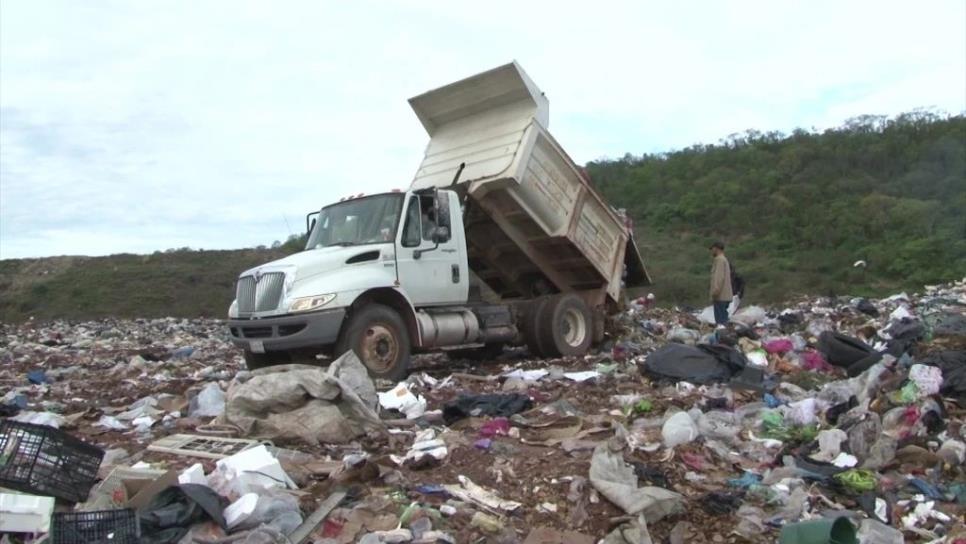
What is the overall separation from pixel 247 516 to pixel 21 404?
14.2 feet

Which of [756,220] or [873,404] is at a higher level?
[756,220]

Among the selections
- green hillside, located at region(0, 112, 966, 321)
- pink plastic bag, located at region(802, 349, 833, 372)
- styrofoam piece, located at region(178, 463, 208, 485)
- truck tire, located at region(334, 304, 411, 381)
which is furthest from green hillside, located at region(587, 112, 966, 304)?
styrofoam piece, located at region(178, 463, 208, 485)

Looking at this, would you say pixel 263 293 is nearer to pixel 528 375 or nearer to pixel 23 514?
pixel 528 375

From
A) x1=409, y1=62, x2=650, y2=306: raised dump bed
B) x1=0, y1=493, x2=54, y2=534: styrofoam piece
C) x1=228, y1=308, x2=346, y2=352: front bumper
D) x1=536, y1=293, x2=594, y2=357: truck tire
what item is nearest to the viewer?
x1=0, y1=493, x2=54, y2=534: styrofoam piece

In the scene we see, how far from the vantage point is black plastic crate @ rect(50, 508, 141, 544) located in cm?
328

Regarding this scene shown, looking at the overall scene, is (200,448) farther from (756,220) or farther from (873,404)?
(756,220)

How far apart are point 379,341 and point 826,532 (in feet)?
15.8

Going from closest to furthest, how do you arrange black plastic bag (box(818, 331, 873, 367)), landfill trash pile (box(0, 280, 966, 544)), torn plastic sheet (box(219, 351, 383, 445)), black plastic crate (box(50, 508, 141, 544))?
black plastic crate (box(50, 508, 141, 544)) < landfill trash pile (box(0, 280, 966, 544)) < torn plastic sheet (box(219, 351, 383, 445)) < black plastic bag (box(818, 331, 873, 367))

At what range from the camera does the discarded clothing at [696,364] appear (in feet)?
22.9

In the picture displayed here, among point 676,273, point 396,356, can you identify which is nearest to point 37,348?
point 396,356

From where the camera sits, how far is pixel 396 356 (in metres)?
7.78

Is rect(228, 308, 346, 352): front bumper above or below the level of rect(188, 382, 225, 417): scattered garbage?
above

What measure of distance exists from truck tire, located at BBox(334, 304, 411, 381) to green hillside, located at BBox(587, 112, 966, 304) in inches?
611

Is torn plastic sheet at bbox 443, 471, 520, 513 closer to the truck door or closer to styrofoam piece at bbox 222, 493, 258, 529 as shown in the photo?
styrofoam piece at bbox 222, 493, 258, 529
